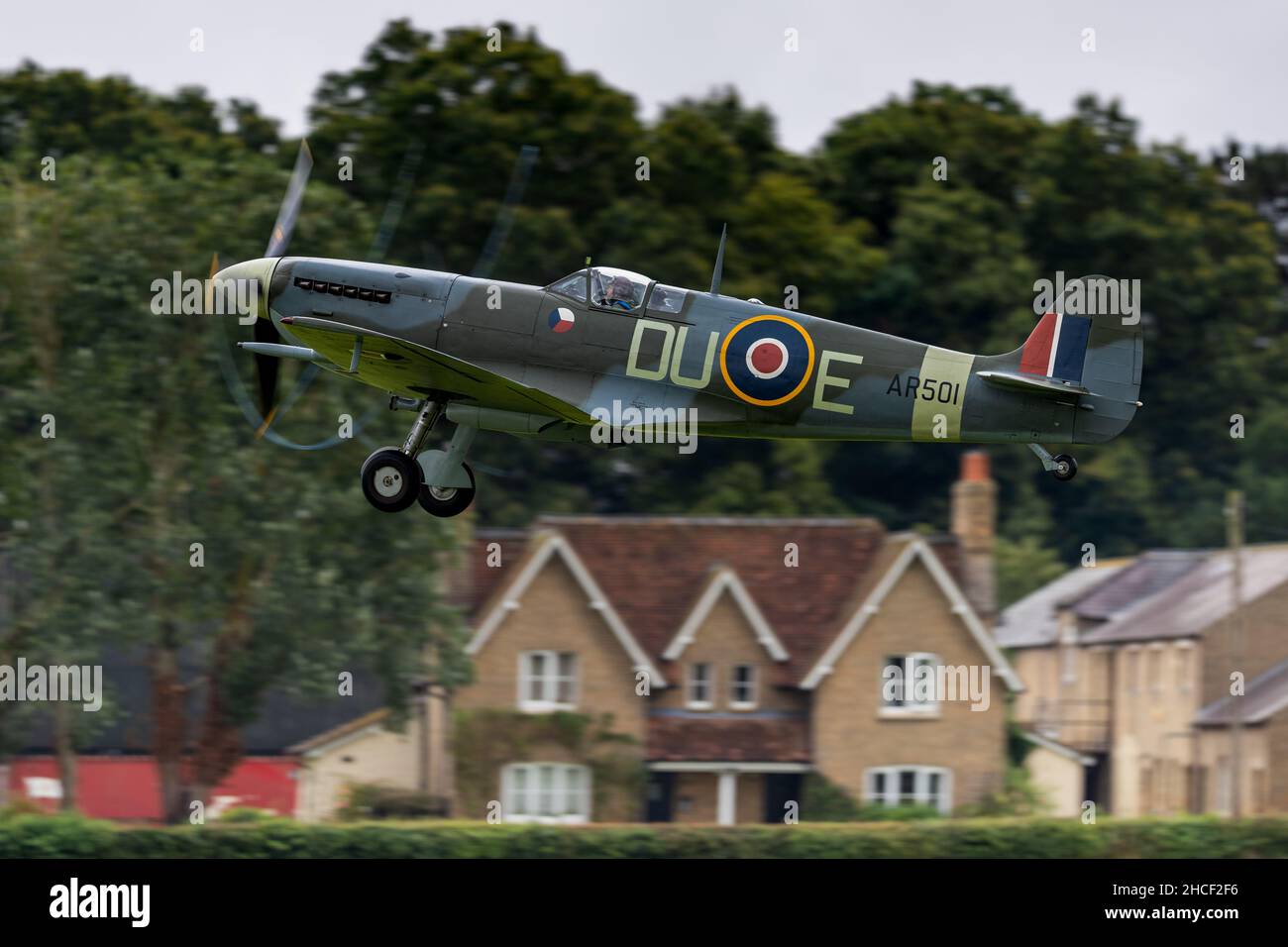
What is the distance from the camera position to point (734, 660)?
5850cm

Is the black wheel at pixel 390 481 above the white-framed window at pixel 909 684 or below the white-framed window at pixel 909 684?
above

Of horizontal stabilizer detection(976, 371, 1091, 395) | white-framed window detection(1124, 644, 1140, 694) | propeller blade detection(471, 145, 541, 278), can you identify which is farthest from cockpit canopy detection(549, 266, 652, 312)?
white-framed window detection(1124, 644, 1140, 694)

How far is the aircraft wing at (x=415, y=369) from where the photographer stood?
18.6m

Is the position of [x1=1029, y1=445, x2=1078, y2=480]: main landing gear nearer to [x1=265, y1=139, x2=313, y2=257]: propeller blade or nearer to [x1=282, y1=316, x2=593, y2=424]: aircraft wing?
[x1=282, y1=316, x2=593, y2=424]: aircraft wing

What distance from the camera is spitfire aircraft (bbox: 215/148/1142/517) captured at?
739 inches

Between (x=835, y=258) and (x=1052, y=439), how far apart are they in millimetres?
61988

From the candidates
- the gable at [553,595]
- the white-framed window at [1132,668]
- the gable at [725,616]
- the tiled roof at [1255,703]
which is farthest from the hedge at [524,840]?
the white-framed window at [1132,668]

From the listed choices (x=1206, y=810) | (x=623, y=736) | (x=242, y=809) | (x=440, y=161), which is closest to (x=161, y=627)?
(x=242, y=809)

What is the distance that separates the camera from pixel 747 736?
5812 cm

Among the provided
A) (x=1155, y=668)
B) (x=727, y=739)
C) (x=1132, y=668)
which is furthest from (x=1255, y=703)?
(x=727, y=739)

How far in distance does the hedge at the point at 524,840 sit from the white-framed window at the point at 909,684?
27.7 feet

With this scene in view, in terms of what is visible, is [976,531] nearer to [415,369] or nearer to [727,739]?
[727,739]

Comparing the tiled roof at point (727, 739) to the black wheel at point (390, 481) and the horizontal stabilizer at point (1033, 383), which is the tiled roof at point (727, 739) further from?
the horizontal stabilizer at point (1033, 383)
